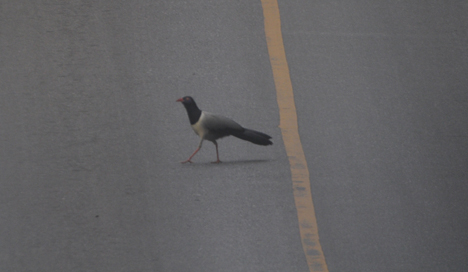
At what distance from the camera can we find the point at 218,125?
6.57m

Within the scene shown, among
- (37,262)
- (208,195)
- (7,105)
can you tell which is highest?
(7,105)

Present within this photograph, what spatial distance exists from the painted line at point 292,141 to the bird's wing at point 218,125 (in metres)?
0.65

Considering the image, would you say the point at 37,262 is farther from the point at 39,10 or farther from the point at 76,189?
the point at 39,10

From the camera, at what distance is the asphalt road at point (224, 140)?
5785 millimetres

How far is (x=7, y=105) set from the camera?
24.2 ft

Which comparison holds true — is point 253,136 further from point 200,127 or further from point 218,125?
point 200,127

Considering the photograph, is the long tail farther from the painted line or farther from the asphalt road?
the painted line

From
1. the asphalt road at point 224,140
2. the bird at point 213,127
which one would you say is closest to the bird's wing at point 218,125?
the bird at point 213,127

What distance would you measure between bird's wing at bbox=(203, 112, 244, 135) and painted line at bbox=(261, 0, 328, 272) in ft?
2.12

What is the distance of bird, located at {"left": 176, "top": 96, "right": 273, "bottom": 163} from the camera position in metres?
6.52

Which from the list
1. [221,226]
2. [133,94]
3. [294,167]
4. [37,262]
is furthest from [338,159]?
[37,262]

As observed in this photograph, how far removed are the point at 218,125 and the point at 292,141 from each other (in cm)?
92

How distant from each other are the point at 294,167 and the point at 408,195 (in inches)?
39.6

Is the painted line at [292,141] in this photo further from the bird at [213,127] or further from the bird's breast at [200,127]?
the bird's breast at [200,127]
